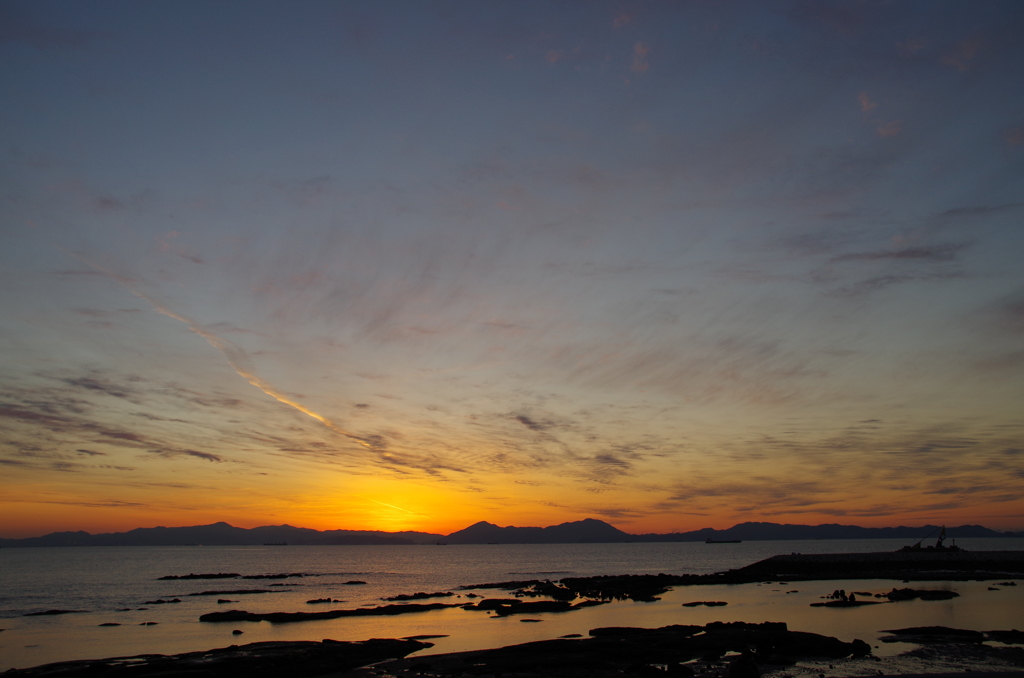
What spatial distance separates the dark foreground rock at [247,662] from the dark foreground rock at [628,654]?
2.58 m

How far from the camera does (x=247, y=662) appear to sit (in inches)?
1265

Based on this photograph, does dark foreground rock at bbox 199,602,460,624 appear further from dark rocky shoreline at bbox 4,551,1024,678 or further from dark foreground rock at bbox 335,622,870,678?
dark foreground rock at bbox 335,622,870,678

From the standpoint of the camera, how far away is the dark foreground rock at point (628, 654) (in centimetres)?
2989

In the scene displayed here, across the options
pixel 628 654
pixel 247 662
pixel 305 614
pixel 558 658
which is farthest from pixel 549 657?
pixel 305 614

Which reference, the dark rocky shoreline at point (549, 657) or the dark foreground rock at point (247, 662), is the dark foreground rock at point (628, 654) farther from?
the dark foreground rock at point (247, 662)

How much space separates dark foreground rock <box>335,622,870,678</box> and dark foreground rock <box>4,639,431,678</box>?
2580mm

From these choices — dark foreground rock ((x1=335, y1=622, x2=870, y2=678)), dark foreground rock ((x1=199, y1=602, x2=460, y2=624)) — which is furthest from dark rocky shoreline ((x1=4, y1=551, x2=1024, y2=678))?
dark foreground rock ((x1=199, y1=602, x2=460, y2=624))

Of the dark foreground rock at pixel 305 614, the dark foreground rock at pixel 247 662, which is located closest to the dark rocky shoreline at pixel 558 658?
the dark foreground rock at pixel 247 662

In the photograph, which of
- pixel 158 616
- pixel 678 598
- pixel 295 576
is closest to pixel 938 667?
pixel 678 598

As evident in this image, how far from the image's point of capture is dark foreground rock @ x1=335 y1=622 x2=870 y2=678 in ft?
98.1

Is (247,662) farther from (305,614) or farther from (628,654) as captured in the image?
(305,614)

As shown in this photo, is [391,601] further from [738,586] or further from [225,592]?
[738,586]

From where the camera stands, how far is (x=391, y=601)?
70500mm

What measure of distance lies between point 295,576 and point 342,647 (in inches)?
3771
